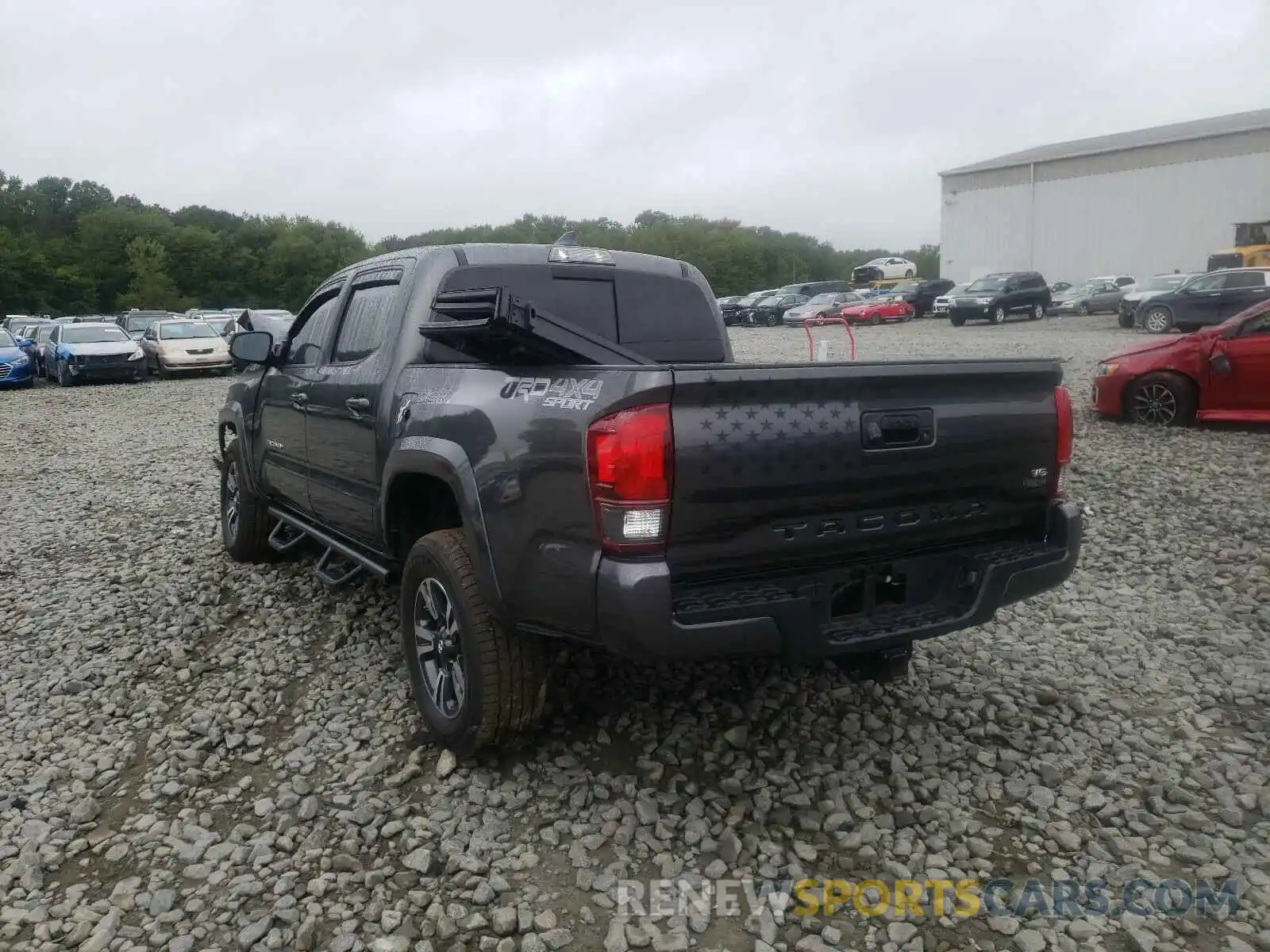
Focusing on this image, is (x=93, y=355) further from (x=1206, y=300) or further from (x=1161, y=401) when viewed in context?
(x=1206, y=300)

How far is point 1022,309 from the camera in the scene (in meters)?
34.0

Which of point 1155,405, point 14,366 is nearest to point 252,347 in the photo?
point 1155,405

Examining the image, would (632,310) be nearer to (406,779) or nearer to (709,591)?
(709,591)

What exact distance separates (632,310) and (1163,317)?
84.1 feet

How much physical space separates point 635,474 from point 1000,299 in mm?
32993

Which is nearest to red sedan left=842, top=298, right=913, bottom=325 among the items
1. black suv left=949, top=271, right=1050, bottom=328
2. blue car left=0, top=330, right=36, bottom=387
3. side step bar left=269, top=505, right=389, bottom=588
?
black suv left=949, top=271, right=1050, bottom=328

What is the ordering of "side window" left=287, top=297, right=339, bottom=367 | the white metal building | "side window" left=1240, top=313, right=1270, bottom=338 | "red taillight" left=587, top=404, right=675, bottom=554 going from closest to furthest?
"red taillight" left=587, top=404, right=675, bottom=554
"side window" left=287, top=297, right=339, bottom=367
"side window" left=1240, top=313, right=1270, bottom=338
the white metal building

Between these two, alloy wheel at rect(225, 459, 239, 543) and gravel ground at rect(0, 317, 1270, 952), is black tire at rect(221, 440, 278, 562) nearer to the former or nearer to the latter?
alloy wheel at rect(225, 459, 239, 543)

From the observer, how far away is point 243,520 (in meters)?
6.37

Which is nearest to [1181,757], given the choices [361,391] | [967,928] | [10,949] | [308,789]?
[967,928]

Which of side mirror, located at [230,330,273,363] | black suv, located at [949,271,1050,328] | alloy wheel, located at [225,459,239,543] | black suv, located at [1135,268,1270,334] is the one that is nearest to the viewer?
side mirror, located at [230,330,273,363]

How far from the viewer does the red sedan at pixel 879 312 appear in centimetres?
3791

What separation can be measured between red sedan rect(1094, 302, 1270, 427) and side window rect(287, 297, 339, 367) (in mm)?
8910

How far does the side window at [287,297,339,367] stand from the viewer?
5.14 meters
